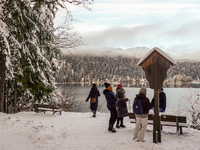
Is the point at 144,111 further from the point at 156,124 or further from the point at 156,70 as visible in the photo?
the point at 156,70

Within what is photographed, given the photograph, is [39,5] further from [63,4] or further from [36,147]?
[36,147]

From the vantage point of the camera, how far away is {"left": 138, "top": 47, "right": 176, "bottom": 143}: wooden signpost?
580cm

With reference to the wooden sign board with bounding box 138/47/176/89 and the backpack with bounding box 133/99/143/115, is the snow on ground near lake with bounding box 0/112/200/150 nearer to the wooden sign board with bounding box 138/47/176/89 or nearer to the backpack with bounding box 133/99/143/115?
the backpack with bounding box 133/99/143/115

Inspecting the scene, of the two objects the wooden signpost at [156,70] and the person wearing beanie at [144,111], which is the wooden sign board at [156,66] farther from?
the person wearing beanie at [144,111]

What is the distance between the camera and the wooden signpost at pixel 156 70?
5.80m

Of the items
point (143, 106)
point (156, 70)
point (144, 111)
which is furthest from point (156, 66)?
point (144, 111)

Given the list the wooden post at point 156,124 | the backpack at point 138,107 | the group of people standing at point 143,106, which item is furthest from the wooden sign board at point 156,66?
the backpack at point 138,107

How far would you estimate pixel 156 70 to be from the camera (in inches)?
233

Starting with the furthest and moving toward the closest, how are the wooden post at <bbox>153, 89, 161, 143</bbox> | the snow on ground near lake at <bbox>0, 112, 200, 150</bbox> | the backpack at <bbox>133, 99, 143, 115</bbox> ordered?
the wooden post at <bbox>153, 89, 161, 143</bbox> < the backpack at <bbox>133, 99, 143, 115</bbox> < the snow on ground near lake at <bbox>0, 112, 200, 150</bbox>

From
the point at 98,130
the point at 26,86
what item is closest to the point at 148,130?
the point at 98,130

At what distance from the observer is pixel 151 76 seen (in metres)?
5.96

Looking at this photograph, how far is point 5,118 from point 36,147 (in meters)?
3.00

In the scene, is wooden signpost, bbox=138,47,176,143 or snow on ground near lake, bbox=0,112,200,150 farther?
wooden signpost, bbox=138,47,176,143

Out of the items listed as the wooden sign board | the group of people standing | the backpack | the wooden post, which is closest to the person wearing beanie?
the group of people standing
